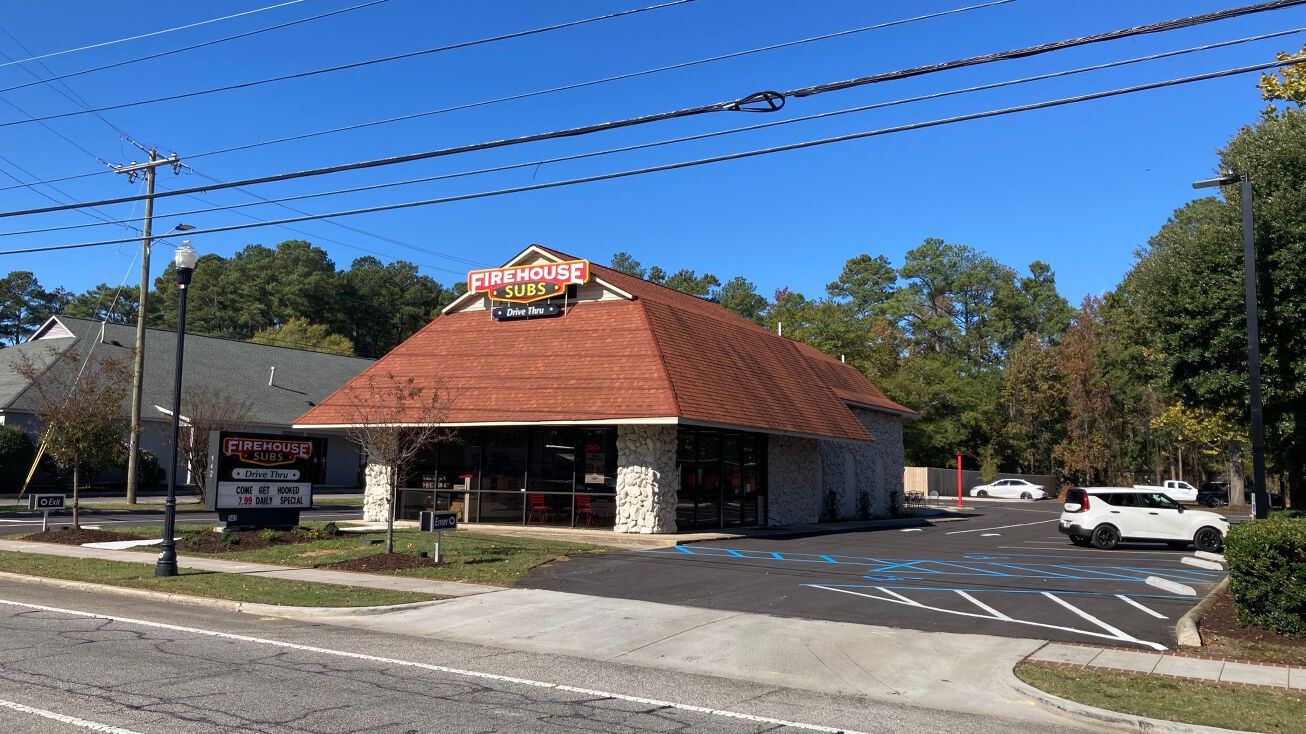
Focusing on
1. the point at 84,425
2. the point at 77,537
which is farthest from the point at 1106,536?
the point at 84,425

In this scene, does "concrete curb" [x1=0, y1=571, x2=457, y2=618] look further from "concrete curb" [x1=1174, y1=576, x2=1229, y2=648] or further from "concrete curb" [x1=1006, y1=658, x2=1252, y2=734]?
"concrete curb" [x1=1174, y1=576, x2=1229, y2=648]

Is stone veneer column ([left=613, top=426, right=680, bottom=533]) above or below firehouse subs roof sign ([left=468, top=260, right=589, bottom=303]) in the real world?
below

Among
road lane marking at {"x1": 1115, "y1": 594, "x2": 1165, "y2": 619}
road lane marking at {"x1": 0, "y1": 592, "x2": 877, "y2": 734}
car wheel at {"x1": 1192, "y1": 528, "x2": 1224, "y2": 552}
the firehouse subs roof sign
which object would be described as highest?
the firehouse subs roof sign

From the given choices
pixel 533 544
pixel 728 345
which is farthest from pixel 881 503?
pixel 533 544

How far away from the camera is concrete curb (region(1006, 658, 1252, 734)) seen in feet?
24.7

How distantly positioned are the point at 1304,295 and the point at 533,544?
16591mm

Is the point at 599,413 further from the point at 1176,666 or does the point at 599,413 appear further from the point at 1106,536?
the point at 1176,666

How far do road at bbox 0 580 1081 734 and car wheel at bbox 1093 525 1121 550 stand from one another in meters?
17.6

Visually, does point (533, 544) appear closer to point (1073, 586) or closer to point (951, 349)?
point (1073, 586)

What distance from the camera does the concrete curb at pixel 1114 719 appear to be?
7.53 meters

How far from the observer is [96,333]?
45.3 meters

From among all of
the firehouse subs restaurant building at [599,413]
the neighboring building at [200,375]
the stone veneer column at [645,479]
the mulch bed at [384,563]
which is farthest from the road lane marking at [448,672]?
the neighboring building at [200,375]

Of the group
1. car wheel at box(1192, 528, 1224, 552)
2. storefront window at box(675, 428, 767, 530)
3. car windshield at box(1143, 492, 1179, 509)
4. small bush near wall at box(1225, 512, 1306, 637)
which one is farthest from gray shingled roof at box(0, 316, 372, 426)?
small bush near wall at box(1225, 512, 1306, 637)

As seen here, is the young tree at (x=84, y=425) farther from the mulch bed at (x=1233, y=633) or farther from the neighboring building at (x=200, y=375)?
the mulch bed at (x=1233, y=633)
